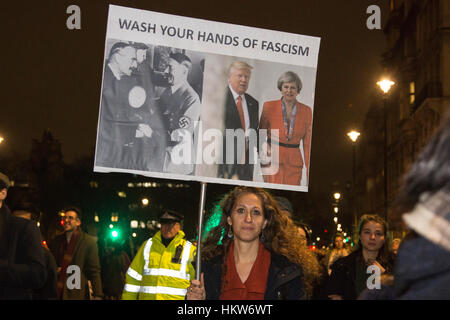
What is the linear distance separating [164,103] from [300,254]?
1.59 metres

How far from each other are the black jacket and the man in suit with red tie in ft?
2.26

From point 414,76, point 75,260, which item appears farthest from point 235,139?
point 414,76

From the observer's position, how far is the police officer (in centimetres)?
784

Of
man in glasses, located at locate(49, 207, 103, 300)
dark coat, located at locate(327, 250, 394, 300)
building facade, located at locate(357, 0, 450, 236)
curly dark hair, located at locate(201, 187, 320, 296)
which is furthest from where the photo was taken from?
building facade, located at locate(357, 0, 450, 236)

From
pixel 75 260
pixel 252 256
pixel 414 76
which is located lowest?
pixel 75 260

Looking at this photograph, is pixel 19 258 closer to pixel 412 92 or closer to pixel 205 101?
pixel 205 101

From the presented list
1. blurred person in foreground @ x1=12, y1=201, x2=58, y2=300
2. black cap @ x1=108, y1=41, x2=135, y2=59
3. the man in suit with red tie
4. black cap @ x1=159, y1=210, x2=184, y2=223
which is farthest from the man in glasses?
black cap @ x1=108, y1=41, x2=135, y2=59

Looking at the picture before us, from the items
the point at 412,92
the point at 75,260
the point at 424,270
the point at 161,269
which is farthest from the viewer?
the point at 412,92

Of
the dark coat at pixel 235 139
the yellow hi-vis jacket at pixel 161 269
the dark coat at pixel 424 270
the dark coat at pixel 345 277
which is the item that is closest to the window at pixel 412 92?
the yellow hi-vis jacket at pixel 161 269

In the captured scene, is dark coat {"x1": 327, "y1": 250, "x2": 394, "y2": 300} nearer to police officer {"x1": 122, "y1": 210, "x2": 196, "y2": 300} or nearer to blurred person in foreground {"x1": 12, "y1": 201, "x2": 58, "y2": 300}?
police officer {"x1": 122, "y1": 210, "x2": 196, "y2": 300}

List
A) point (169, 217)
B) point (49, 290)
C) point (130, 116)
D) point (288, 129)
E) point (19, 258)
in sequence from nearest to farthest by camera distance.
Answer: point (19, 258), point (130, 116), point (288, 129), point (49, 290), point (169, 217)

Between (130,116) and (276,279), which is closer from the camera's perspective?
(276,279)

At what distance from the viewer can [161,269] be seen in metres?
8.09

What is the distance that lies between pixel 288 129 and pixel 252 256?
1061 mm
